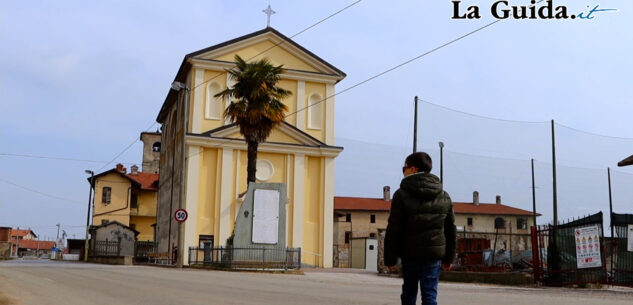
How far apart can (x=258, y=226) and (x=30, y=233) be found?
568 ft

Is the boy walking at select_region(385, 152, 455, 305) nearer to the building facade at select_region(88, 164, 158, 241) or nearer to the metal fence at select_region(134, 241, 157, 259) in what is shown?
the metal fence at select_region(134, 241, 157, 259)

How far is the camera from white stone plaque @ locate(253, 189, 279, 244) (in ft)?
98.8

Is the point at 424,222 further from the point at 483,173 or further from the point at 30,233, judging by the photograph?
the point at 30,233

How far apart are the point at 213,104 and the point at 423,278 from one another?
38707 mm

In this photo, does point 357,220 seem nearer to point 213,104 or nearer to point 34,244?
point 213,104

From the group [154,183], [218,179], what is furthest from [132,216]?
[218,179]

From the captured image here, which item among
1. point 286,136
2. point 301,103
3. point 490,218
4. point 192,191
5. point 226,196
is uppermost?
point 301,103

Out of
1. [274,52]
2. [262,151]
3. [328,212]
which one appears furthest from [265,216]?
[274,52]

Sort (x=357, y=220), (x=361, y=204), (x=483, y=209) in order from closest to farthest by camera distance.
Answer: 1. (x=357, y=220)
2. (x=361, y=204)
3. (x=483, y=209)

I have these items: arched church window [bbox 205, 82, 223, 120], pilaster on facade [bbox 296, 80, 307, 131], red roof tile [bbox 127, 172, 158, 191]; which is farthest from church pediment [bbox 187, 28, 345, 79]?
red roof tile [bbox 127, 172, 158, 191]

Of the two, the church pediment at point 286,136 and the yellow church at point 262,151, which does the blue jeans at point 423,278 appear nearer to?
the yellow church at point 262,151

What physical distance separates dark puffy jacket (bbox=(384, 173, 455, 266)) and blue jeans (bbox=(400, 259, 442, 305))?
7 centimetres

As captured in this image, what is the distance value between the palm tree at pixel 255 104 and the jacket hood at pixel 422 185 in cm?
2644

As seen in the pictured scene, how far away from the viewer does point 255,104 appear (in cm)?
3178
